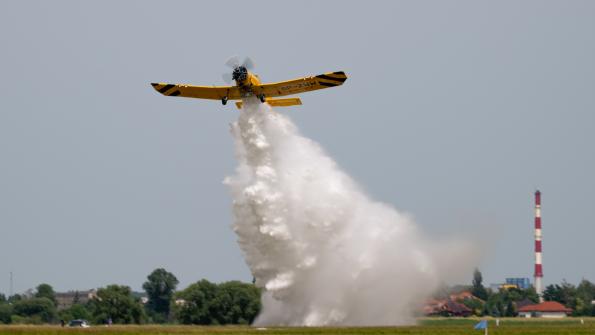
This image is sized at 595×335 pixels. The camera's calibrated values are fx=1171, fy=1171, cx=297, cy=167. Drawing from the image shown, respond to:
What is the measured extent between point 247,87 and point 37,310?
5347cm

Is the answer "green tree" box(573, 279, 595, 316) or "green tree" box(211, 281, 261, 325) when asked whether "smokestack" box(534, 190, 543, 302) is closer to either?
"green tree" box(573, 279, 595, 316)

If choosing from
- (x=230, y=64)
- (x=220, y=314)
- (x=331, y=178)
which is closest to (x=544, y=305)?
(x=220, y=314)

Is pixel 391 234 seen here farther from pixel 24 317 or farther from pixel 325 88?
pixel 24 317

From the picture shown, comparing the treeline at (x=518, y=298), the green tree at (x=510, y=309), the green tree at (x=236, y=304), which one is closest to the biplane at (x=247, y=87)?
the green tree at (x=236, y=304)

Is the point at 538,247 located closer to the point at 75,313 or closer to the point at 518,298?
the point at 518,298

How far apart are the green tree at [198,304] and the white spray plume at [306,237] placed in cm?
1463

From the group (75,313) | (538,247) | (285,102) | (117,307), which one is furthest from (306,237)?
(538,247)

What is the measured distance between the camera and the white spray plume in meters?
66.5

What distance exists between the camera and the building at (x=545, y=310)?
368 ft

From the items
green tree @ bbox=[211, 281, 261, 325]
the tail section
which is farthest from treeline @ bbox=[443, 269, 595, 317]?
the tail section

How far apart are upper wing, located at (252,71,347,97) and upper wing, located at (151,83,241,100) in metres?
1.45

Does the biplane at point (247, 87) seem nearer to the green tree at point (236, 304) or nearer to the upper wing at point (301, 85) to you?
the upper wing at point (301, 85)

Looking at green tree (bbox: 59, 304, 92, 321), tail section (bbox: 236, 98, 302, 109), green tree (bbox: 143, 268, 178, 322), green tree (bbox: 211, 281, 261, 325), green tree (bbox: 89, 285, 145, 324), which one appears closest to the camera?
tail section (bbox: 236, 98, 302, 109)

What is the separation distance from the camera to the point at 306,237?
66.8m
